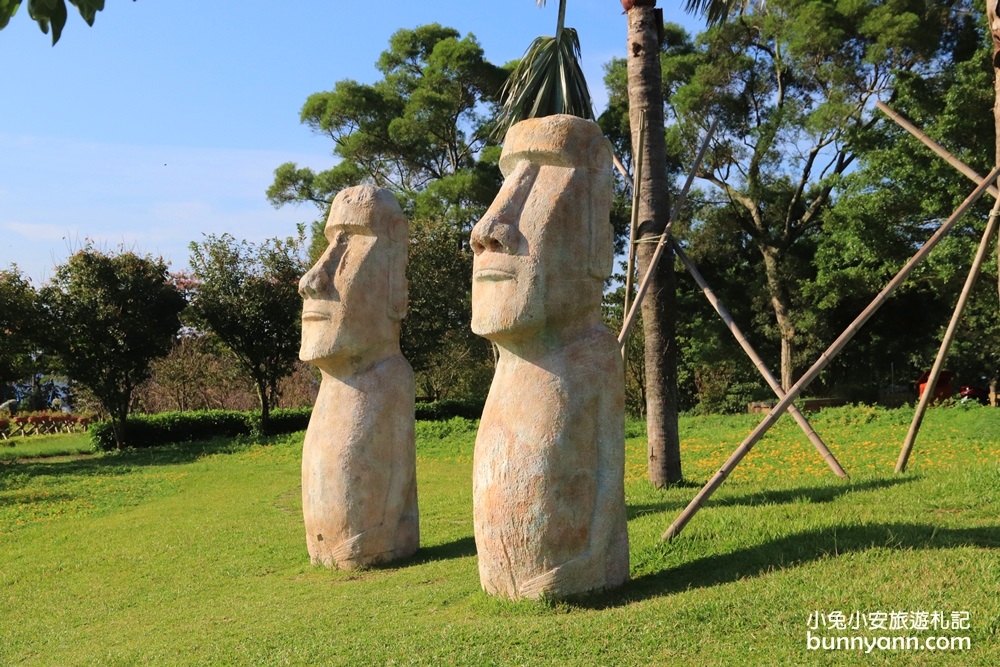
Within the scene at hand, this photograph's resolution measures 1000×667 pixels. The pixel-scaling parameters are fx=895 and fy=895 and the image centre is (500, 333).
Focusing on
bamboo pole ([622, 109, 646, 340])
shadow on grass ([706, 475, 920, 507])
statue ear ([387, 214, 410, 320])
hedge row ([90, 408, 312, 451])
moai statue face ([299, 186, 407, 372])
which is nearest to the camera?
shadow on grass ([706, 475, 920, 507])

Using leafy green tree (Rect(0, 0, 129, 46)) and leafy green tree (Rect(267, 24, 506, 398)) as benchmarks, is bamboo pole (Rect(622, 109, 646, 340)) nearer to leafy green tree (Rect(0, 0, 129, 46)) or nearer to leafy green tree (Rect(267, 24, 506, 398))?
leafy green tree (Rect(0, 0, 129, 46))

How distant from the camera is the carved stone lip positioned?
222 inches

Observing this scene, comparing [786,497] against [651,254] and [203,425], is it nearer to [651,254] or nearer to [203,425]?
[651,254]

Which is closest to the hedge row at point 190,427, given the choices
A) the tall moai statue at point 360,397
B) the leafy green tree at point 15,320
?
the leafy green tree at point 15,320

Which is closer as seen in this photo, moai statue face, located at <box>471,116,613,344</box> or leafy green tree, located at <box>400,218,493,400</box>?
moai statue face, located at <box>471,116,613,344</box>

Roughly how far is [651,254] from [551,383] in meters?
4.25

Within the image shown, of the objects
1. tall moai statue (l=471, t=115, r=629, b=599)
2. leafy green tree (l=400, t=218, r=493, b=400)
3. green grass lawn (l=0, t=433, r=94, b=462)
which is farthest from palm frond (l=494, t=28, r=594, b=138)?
green grass lawn (l=0, t=433, r=94, b=462)

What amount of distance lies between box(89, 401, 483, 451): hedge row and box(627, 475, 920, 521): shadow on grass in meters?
15.8

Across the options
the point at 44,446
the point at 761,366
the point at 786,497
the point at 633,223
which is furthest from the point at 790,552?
the point at 44,446

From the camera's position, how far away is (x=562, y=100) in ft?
37.7

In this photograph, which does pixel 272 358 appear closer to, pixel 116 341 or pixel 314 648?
pixel 116 341

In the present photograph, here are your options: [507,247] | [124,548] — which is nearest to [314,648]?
[507,247]

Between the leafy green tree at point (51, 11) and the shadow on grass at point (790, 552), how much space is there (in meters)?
4.07

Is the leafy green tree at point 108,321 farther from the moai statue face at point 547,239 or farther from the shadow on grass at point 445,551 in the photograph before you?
the moai statue face at point 547,239
